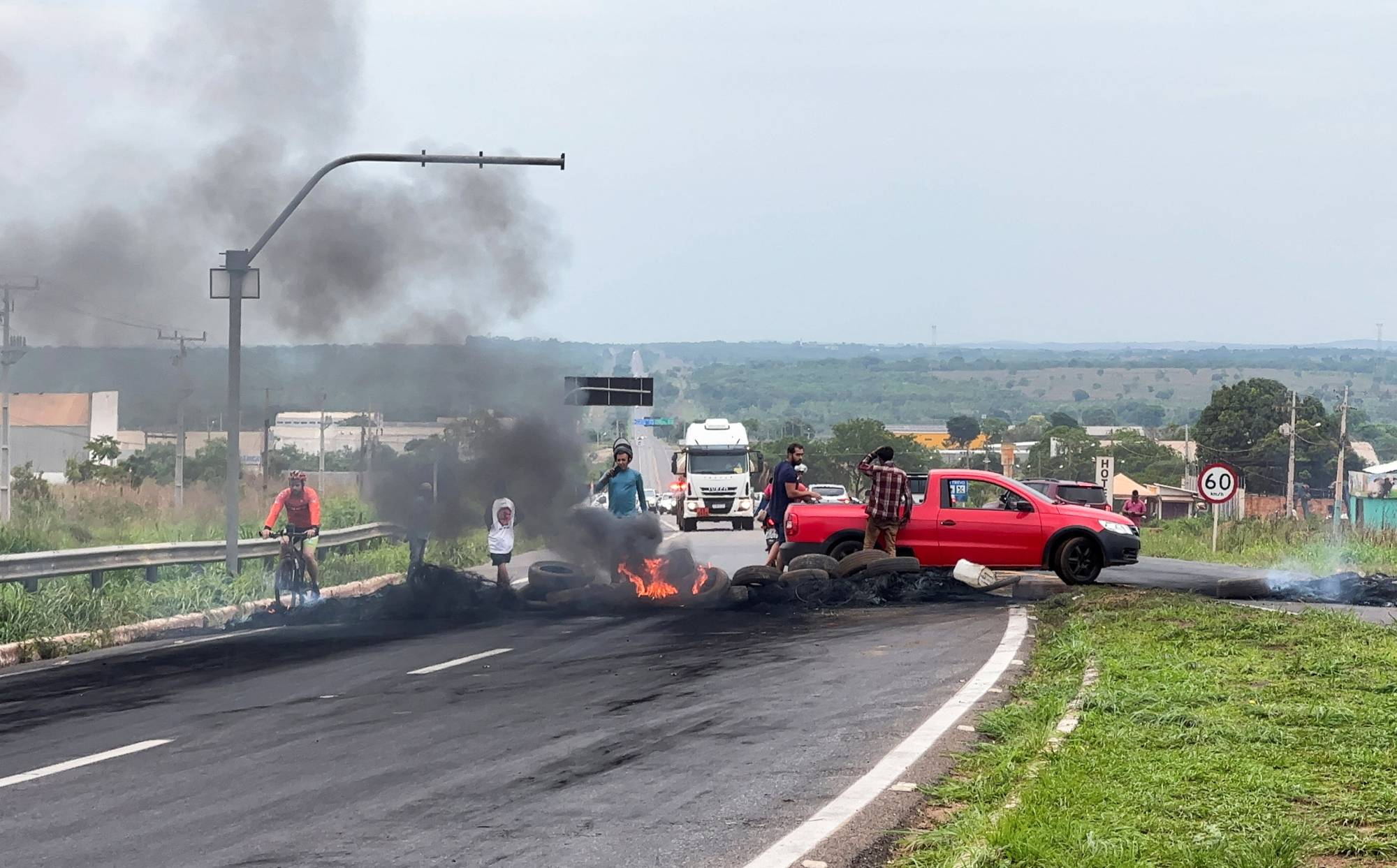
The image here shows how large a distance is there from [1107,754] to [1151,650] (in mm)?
5156

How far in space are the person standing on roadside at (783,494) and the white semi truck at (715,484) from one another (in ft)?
88.2

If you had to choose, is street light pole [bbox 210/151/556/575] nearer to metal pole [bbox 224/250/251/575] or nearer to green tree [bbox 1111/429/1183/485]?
metal pole [bbox 224/250/251/575]

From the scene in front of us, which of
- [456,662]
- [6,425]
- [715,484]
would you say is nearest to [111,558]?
[456,662]

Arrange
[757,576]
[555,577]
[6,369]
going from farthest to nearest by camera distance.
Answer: [6,369] → [555,577] → [757,576]

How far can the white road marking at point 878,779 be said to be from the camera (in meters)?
6.19

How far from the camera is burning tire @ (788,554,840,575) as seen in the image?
19.1m

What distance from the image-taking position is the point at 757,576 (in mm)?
18594

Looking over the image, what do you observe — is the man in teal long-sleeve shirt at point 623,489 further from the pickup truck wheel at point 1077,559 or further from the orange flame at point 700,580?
the pickup truck wheel at point 1077,559

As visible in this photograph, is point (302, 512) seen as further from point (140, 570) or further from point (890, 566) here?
point (890, 566)

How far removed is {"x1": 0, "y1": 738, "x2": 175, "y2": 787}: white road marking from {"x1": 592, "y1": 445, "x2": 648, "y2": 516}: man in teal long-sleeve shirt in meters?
11.5

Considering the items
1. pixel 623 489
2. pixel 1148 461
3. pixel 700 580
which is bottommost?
pixel 1148 461

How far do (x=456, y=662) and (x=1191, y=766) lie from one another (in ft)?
22.9

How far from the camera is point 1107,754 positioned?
7688mm

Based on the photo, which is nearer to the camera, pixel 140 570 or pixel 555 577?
pixel 555 577
